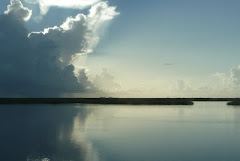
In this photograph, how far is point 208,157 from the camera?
90.2 ft

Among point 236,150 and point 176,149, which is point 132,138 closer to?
point 176,149

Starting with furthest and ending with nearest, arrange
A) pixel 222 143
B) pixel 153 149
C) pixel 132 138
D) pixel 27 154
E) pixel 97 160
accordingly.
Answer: pixel 132 138
pixel 222 143
pixel 153 149
pixel 27 154
pixel 97 160

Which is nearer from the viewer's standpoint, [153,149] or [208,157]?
[208,157]

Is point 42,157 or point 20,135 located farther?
point 20,135

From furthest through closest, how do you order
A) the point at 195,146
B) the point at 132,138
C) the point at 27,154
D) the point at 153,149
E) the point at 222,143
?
the point at 132,138 < the point at 222,143 < the point at 195,146 < the point at 153,149 < the point at 27,154

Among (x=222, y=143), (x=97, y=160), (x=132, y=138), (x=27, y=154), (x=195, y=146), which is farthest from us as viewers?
(x=132, y=138)

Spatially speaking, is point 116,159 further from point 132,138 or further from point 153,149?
point 132,138

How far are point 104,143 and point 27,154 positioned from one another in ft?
29.5

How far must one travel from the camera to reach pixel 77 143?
109 feet

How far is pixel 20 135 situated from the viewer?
131 ft

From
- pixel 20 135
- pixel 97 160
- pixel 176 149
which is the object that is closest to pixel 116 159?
pixel 97 160

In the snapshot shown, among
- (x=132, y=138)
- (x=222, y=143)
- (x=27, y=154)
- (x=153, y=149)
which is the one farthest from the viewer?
(x=132, y=138)

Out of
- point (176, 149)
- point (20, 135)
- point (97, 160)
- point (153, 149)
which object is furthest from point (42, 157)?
point (20, 135)

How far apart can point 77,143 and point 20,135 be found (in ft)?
34.6
